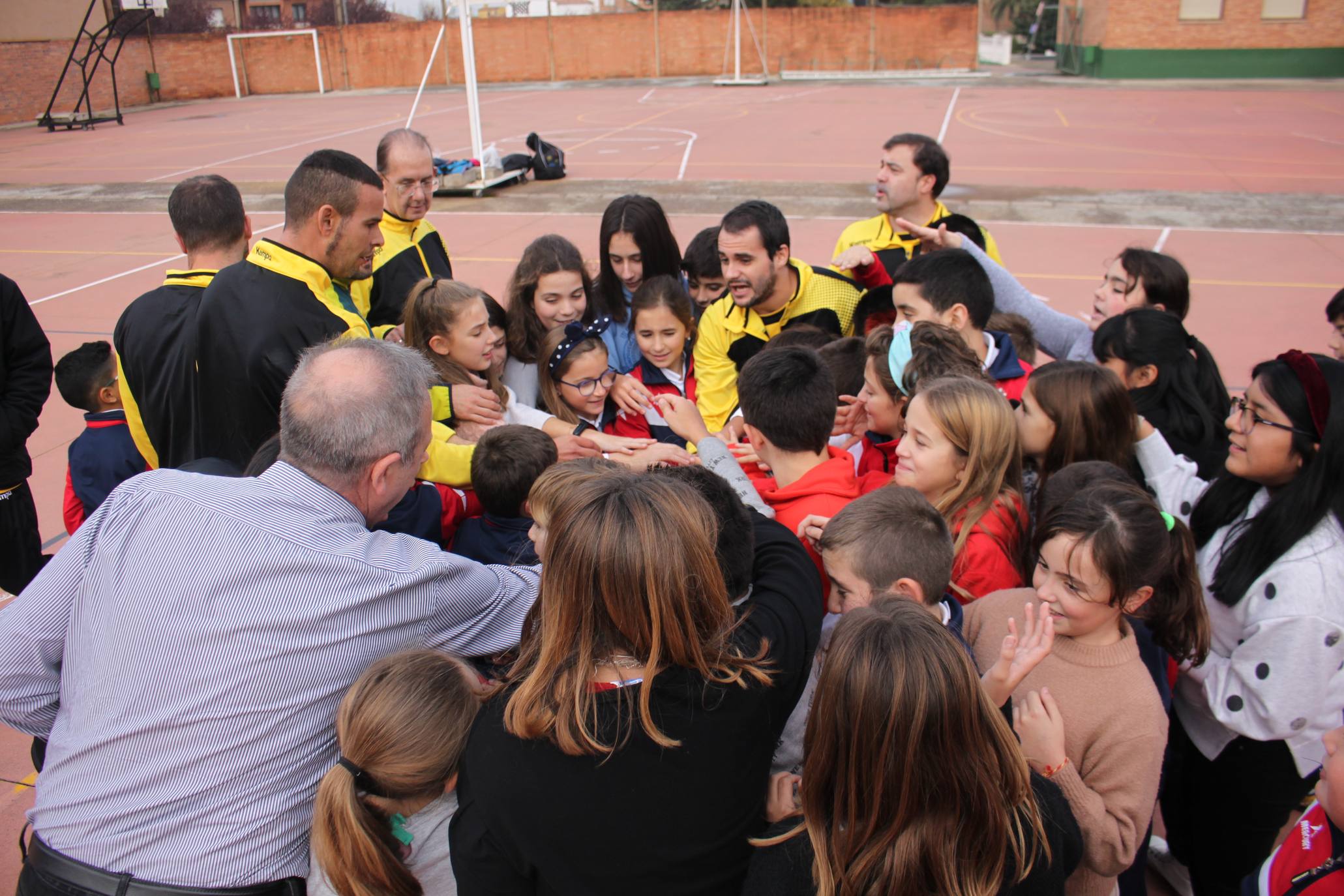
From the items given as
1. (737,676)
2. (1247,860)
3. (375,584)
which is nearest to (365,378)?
(375,584)

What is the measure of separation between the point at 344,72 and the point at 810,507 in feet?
150

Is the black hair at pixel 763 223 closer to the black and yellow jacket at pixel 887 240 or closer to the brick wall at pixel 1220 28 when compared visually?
the black and yellow jacket at pixel 887 240

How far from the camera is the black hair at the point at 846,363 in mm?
3906

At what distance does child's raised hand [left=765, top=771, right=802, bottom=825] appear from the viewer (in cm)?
192

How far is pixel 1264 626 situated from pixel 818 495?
4.25 feet

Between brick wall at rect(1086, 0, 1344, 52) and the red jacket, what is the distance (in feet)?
127

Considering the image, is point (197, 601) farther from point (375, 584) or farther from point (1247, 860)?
point (1247, 860)

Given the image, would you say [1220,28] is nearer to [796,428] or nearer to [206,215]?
[796,428]

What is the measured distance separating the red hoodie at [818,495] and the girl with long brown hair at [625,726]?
42.2 inches

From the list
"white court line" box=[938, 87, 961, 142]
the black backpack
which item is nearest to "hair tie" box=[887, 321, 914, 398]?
the black backpack

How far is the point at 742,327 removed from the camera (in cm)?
444

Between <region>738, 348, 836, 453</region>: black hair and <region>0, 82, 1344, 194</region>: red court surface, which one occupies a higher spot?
<region>0, 82, 1344, 194</region>: red court surface

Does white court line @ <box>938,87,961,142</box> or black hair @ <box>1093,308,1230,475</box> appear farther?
white court line @ <box>938,87,961,142</box>

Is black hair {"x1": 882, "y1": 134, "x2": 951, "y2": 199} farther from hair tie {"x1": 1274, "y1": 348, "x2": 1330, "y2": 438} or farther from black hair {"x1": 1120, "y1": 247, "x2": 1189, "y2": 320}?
hair tie {"x1": 1274, "y1": 348, "x2": 1330, "y2": 438}
